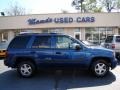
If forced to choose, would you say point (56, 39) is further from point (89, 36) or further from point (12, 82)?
point (89, 36)

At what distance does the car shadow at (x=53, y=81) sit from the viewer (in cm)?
877

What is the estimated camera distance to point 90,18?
32250 millimetres

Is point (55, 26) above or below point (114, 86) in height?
above

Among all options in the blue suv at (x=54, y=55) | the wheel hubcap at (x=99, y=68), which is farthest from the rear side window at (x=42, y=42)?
the wheel hubcap at (x=99, y=68)

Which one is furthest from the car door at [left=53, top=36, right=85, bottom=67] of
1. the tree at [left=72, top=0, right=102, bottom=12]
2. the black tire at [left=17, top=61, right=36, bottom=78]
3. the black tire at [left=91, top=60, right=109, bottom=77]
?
the tree at [left=72, top=0, right=102, bottom=12]

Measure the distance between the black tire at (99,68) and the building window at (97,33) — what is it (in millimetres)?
23527

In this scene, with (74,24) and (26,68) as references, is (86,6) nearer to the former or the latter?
(74,24)

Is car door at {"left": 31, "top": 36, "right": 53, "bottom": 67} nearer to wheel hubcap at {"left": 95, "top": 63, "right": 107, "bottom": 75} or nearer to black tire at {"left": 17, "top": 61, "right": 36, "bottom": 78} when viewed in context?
black tire at {"left": 17, "top": 61, "right": 36, "bottom": 78}

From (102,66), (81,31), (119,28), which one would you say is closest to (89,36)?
(81,31)

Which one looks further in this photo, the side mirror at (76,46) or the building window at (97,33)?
the building window at (97,33)

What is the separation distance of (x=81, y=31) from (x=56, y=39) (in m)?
24.0

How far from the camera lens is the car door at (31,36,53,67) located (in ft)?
32.8

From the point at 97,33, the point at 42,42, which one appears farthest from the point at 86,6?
the point at 42,42

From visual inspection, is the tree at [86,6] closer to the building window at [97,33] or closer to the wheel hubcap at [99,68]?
the building window at [97,33]
